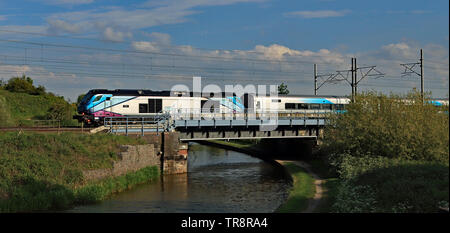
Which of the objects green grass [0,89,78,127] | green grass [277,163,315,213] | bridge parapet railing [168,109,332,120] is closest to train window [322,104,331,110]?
bridge parapet railing [168,109,332,120]

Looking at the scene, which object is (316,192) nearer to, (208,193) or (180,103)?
(208,193)

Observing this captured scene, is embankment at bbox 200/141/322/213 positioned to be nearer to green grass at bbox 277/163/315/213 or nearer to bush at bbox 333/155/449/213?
green grass at bbox 277/163/315/213

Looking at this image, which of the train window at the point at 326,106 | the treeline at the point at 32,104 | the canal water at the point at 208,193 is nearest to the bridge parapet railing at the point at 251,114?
the train window at the point at 326,106

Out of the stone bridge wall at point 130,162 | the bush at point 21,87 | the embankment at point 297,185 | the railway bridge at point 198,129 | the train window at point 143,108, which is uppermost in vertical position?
the bush at point 21,87

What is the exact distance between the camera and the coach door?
44.6 meters

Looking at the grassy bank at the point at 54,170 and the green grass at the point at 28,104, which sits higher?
the green grass at the point at 28,104

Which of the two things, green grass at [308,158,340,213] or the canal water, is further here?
the canal water

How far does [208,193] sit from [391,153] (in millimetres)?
12807

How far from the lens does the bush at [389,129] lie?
19859 millimetres

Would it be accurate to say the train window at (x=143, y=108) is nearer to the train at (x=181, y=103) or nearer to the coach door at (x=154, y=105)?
the train at (x=181, y=103)

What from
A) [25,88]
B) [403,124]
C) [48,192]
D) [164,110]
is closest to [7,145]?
[48,192]

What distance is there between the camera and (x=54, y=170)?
84.4 ft
